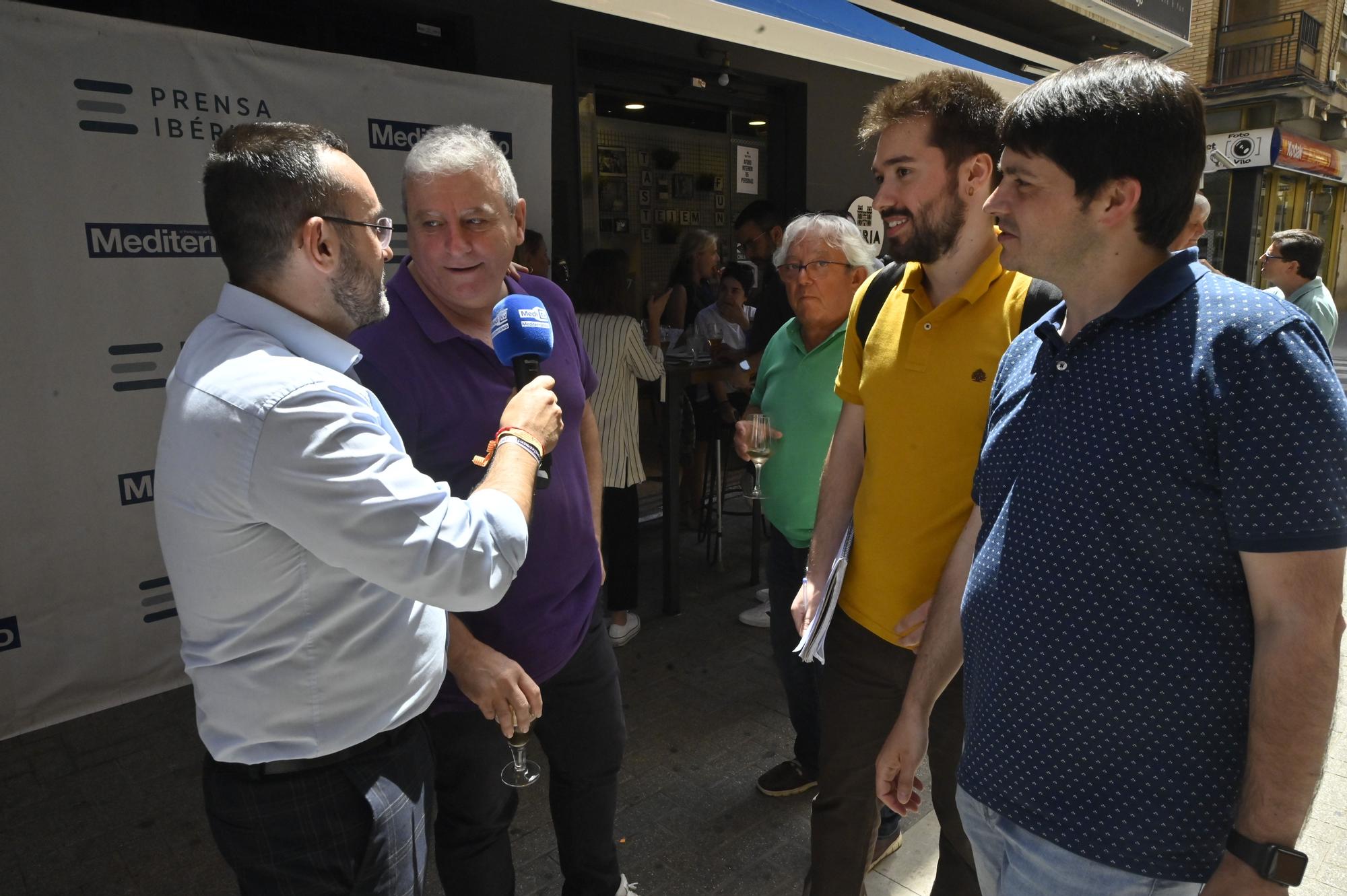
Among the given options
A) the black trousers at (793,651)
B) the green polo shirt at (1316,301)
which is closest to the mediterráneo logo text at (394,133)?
the black trousers at (793,651)

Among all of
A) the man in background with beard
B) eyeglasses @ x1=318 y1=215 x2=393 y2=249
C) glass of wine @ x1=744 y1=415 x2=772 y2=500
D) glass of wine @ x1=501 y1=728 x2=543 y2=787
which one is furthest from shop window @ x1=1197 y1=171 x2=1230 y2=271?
eyeglasses @ x1=318 y1=215 x2=393 y2=249

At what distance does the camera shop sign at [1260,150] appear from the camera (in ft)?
69.1

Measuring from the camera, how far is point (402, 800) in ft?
5.20

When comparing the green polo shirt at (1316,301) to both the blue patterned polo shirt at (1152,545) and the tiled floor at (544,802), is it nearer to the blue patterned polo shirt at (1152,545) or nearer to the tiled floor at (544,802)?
the tiled floor at (544,802)

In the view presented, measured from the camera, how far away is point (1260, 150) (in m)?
21.2

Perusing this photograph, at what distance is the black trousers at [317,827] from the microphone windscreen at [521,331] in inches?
34.8

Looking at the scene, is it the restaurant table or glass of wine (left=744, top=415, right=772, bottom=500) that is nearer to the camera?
glass of wine (left=744, top=415, right=772, bottom=500)

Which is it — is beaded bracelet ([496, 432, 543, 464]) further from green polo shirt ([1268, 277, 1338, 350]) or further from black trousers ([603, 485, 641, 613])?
green polo shirt ([1268, 277, 1338, 350])

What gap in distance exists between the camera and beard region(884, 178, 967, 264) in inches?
81.0

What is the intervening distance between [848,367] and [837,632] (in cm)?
73

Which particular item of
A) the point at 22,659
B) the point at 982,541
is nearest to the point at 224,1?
the point at 22,659

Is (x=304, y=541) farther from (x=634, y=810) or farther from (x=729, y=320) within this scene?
(x=729, y=320)

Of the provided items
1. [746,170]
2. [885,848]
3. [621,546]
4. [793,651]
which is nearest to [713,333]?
[621,546]

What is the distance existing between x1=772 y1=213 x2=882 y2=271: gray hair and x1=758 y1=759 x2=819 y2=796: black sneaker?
1.98 m
